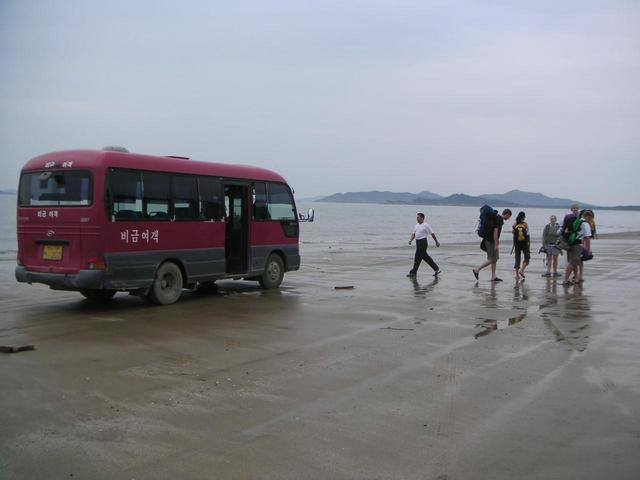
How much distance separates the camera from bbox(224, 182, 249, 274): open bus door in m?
14.4

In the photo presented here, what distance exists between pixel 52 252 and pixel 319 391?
6.68 m

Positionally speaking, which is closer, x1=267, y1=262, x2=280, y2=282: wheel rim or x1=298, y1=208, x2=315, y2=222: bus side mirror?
x1=267, y1=262, x2=280, y2=282: wheel rim

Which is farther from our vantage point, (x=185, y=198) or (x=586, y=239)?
(x=586, y=239)

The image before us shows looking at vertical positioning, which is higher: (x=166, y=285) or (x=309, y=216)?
(x=309, y=216)

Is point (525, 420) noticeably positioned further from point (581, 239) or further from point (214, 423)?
point (581, 239)

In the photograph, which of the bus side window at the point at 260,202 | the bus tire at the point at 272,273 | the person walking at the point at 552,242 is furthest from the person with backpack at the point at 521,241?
A: the bus side window at the point at 260,202

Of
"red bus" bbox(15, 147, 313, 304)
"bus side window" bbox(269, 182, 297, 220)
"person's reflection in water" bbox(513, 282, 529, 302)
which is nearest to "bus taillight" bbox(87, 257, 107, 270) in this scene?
"red bus" bbox(15, 147, 313, 304)

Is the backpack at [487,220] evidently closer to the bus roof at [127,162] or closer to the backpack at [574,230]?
the backpack at [574,230]

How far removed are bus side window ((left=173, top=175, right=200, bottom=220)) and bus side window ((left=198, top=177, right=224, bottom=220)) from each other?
171mm

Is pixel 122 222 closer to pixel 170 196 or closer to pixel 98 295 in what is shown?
pixel 170 196

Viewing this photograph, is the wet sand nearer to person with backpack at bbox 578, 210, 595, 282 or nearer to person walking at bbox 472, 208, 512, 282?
person walking at bbox 472, 208, 512, 282

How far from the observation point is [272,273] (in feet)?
49.9

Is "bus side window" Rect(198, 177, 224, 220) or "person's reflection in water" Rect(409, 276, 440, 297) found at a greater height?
"bus side window" Rect(198, 177, 224, 220)

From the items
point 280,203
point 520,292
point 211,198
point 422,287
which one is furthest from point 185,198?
point 520,292
